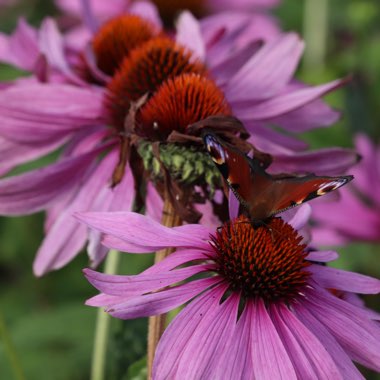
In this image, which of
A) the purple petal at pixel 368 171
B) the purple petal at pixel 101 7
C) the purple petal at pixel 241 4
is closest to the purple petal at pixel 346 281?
the purple petal at pixel 368 171

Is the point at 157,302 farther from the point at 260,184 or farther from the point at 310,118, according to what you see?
the point at 310,118

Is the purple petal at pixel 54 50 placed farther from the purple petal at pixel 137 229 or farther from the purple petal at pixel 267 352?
→ the purple petal at pixel 267 352

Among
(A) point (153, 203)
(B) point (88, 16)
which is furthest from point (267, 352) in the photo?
(B) point (88, 16)

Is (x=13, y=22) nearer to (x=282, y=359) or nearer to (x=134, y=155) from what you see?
(x=134, y=155)

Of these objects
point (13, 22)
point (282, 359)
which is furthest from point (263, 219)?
point (13, 22)

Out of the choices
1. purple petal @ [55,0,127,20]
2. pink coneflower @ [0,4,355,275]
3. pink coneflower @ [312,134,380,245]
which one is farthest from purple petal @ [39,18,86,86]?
purple petal @ [55,0,127,20]
